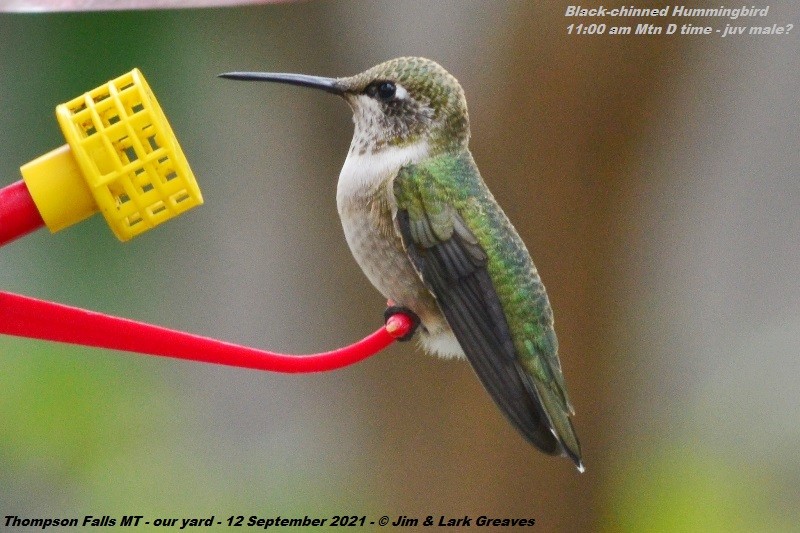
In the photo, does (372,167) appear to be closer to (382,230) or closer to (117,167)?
(382,230)

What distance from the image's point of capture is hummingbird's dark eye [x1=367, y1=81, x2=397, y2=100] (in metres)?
0.88

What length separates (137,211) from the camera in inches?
25.1

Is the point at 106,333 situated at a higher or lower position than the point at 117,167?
lower

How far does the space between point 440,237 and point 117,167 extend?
372mm

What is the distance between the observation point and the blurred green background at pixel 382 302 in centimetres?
146

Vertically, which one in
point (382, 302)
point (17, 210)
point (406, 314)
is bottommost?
point (382, 302)

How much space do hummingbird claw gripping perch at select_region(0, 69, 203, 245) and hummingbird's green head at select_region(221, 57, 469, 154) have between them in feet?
0.84

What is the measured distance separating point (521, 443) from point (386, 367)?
0.90 ft

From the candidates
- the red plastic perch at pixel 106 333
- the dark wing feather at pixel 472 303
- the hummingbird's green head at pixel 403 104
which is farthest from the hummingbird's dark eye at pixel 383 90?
the red plastic perch at pixel 106 333

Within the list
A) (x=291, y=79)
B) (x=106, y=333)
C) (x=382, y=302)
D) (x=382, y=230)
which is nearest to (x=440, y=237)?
(x=382, y=230)

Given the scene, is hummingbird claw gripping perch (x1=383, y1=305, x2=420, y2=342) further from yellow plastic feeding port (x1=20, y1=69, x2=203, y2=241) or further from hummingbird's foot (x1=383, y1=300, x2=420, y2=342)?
yellow plastic feeding port (x1=20, y1=69, x2=203, y2=241)

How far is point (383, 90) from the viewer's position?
88 centimetres

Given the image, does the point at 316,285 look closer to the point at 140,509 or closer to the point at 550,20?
the point at 140,509

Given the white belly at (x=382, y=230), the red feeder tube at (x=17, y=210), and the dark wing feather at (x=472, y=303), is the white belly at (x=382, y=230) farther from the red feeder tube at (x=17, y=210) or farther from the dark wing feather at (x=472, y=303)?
the red feeder tube at (x=17, y=210)
